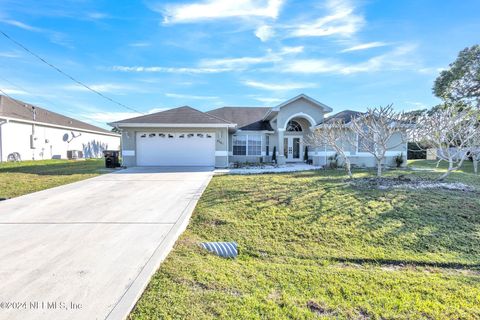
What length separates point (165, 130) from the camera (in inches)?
655

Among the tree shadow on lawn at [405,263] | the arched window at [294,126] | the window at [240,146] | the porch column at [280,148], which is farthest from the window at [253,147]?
the tree shadow on lawn at [405,263]

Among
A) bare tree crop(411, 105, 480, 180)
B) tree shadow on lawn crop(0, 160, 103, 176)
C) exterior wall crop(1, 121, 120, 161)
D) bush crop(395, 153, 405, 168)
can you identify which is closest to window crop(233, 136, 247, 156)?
tree shadow on lawn crop(0, 160, 103, 176)

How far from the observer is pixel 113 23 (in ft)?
43.5

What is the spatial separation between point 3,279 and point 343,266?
5037 mm

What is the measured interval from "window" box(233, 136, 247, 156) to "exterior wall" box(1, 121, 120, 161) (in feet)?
57.3

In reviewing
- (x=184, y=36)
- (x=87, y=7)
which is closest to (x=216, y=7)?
(x=184, y=36)

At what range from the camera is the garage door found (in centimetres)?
1670

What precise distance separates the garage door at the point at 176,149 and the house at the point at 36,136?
444 inches

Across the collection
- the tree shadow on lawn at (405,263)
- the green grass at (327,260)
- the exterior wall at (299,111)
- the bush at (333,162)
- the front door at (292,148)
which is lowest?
the tree shadow on lawn at (405,263)

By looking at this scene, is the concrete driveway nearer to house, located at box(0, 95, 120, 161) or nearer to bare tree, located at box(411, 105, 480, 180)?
bare tree, located at box(411, 105, 480, 180)

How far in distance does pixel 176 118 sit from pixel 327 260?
14212 mm

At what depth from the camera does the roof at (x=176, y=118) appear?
1599cm

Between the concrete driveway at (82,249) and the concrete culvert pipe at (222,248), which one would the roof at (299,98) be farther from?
the concrete culvert pipe at (222,248)

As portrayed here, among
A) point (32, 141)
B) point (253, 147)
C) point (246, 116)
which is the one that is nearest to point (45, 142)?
point (32, 141)
